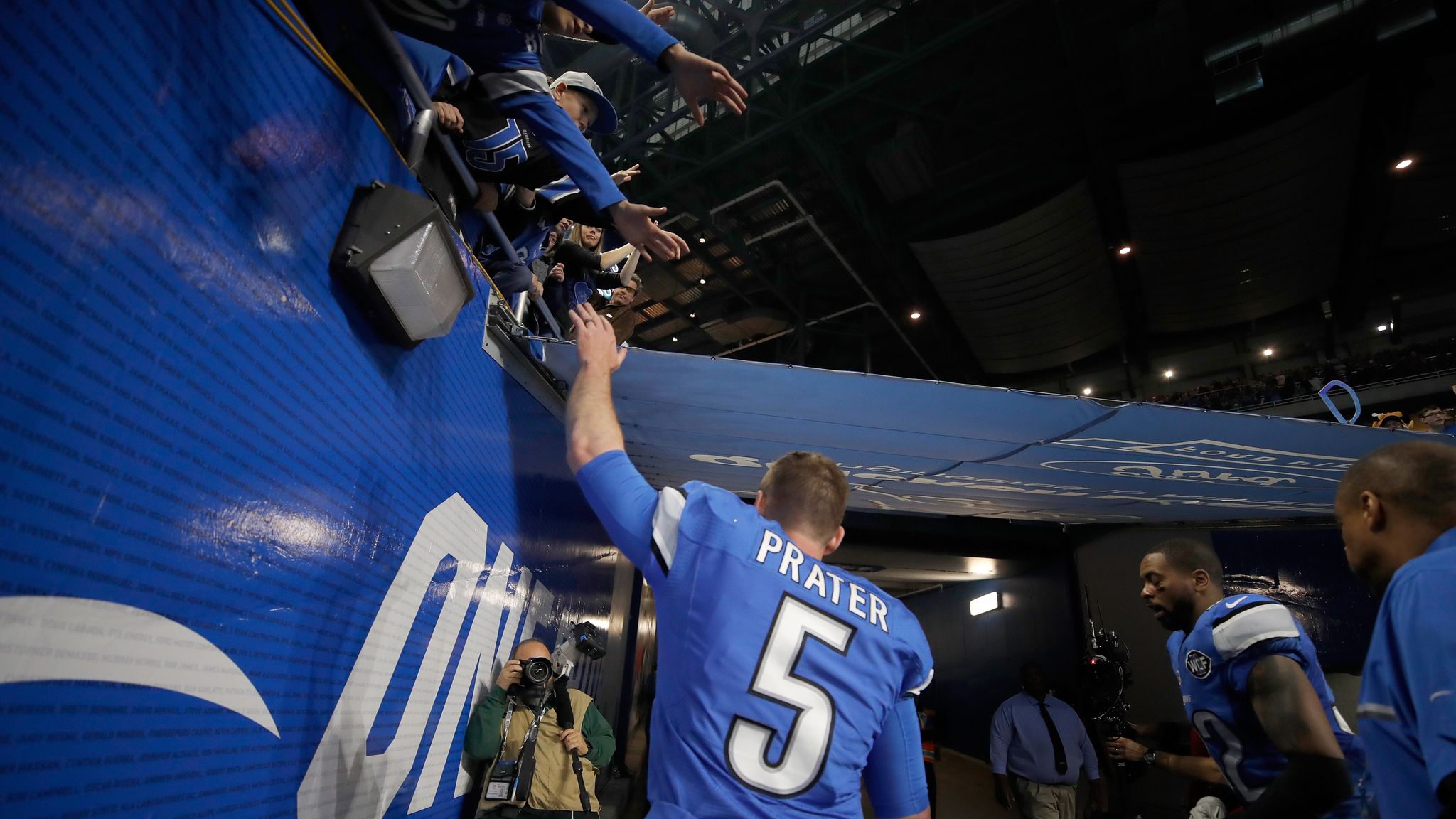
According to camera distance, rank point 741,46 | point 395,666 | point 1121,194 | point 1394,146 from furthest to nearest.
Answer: point 1121,194 → point 1394,146 → point 741,46 → point 395,666

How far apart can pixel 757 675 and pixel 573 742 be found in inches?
81.2

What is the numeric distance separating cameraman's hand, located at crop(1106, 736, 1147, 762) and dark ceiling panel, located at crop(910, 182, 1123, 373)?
403 inches

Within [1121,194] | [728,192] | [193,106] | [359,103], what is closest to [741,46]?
[728,192]

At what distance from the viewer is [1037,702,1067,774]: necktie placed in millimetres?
5219

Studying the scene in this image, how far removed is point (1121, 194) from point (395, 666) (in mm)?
13243

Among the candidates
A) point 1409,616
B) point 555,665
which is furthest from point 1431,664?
point 555,665

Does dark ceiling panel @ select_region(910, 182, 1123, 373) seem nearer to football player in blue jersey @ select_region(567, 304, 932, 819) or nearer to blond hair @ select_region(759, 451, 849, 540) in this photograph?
blond hair @ select_region(759, 451, 849, 540)

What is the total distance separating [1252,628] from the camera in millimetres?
2193

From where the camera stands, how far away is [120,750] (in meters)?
0.94

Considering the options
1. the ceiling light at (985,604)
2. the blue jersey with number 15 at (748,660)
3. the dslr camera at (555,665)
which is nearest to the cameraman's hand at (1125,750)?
the dslr camera at (555,665)

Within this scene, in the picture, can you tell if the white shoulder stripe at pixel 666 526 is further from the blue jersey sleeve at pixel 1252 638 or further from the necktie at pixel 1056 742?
the necktie at pixel 1056 742

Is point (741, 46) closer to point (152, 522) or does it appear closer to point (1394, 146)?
point (152, 522)

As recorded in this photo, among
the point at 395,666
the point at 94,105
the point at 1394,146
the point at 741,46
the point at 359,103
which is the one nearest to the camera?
the point at 94,105

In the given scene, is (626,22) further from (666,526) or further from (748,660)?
(748,660)
